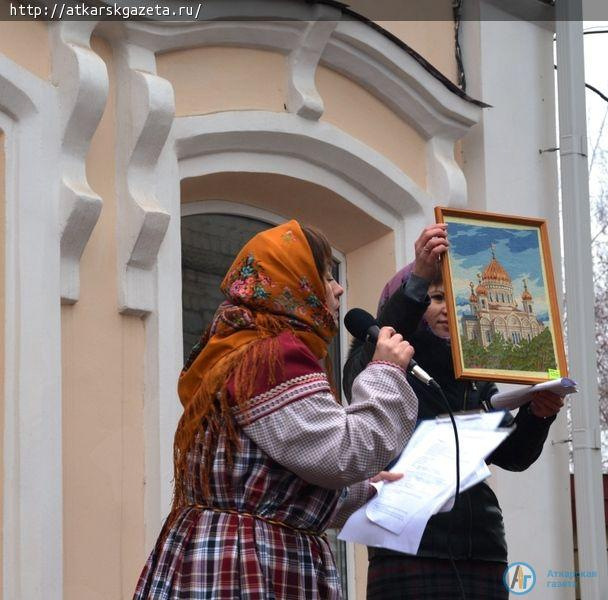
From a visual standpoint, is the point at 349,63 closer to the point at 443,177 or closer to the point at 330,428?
the point at 443,177

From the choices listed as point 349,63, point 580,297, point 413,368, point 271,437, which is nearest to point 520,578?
point 580,297

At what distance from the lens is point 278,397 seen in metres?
3.43

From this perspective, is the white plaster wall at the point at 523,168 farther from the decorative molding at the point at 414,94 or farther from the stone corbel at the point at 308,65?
the stone corbel at the point at 308,65

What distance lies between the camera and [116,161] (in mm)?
5488

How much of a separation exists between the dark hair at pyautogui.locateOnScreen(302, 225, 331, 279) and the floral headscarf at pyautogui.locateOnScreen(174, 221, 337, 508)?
2cm

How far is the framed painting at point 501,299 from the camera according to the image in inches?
165

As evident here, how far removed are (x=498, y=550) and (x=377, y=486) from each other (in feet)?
1.45

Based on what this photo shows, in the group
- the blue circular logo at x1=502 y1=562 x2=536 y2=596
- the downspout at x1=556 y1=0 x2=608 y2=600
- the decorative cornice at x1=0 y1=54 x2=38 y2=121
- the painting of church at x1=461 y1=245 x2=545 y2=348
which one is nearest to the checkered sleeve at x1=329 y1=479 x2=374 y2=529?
the painting of church at x1=461 y1=245 x2=545 y2=348

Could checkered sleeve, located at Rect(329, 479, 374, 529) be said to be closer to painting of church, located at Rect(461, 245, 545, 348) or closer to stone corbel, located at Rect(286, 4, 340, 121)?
painting of church, located at Rect(461, 245, 545, 348)

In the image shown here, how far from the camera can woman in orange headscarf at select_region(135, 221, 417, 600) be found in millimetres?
3426

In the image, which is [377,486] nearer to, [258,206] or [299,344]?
[299,344]

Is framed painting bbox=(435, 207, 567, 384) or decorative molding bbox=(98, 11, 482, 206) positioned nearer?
framed painting bbox=(435, 207, 567, 384)

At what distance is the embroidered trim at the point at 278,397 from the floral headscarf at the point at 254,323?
3cm

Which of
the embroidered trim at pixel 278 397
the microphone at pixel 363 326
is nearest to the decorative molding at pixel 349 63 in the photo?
the microphone at pixel 363 326
